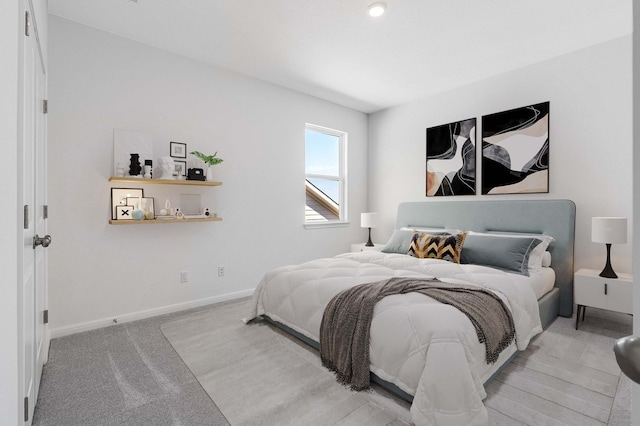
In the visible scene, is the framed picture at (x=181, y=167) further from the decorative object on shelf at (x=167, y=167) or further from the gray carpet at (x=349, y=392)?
the gray carpet at (x=349, y=392)

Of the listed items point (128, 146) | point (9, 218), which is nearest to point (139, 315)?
point (128, 146)

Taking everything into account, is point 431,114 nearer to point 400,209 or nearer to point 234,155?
point 400,209

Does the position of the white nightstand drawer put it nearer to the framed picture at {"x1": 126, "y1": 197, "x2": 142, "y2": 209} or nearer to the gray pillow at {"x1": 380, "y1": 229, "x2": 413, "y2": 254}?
the gray pillow at {"x1": 380, "y1": 229, "x2": 413, "y2": 254}

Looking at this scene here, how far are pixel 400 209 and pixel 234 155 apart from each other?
8.29ft

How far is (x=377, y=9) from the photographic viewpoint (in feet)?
8.44

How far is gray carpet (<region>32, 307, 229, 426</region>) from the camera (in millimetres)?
1703

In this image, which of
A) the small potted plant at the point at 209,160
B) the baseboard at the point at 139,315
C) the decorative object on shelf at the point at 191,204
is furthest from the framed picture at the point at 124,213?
the baseboard at the point at 139,315

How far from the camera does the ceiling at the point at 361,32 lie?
2.57m

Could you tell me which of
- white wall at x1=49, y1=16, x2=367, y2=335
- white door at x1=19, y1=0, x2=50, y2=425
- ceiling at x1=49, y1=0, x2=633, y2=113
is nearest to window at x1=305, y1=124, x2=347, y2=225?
white wall at x1=49, y1=16, x2=367, y2=335

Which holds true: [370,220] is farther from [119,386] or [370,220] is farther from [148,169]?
[119,386]

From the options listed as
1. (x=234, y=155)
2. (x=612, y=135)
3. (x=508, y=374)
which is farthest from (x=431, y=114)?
(x=508, y=374)

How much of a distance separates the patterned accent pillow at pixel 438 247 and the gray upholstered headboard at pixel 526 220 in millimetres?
607

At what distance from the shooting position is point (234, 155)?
3787 millimetres

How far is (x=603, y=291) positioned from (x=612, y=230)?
541 millimetres
